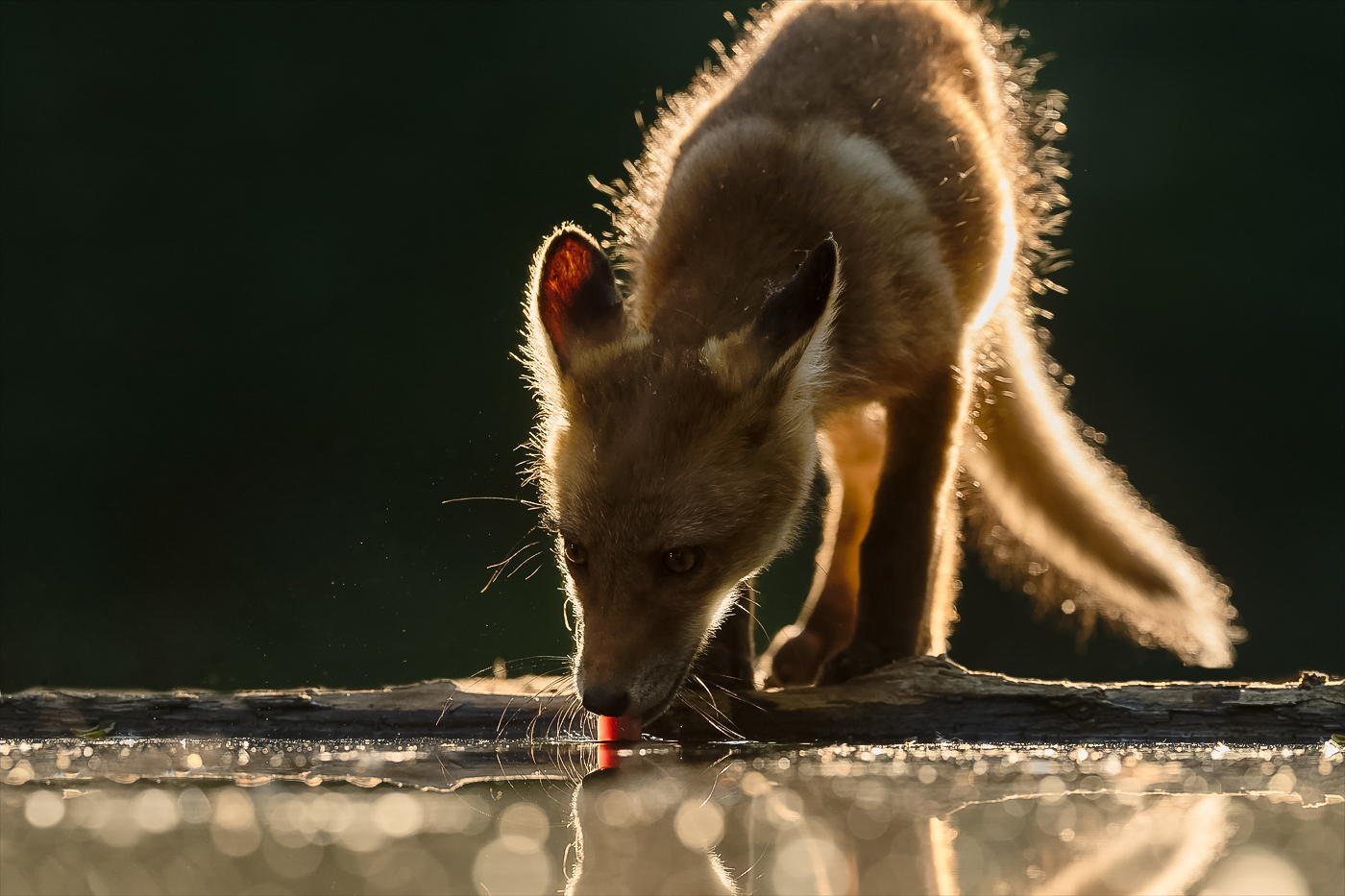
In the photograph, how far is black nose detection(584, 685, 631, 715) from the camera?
2277 millimetres

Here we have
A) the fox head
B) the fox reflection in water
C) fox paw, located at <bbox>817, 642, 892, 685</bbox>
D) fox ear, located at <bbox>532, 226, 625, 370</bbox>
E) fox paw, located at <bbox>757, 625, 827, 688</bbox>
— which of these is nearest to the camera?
the fox reflection in water

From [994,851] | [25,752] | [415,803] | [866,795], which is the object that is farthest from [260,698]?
[994,851]

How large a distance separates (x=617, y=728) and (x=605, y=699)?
371 mm

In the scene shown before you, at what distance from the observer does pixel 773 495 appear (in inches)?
104

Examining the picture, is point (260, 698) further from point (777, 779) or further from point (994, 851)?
point (994, 851)

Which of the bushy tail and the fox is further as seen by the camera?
the bushy tail

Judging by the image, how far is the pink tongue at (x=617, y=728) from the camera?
8.34ft

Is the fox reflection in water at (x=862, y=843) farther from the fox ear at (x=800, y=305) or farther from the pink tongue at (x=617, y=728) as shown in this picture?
the fox ear at (x=800, y=305)

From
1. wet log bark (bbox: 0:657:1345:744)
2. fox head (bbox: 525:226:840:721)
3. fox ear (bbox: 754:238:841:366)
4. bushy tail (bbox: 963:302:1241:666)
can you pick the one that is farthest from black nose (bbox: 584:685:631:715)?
bushy tail (bbox: 963:302:1241:666)

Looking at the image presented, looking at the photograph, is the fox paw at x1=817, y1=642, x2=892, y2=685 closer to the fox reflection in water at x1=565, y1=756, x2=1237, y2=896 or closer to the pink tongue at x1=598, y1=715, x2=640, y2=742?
the pink tongue at x1=598, y1=715, x2=640, y2=742

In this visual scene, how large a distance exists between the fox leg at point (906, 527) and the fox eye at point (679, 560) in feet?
2.64

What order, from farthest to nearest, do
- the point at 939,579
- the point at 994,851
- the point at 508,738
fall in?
the point at 939,579, the point at 508,738, the point at 994,851

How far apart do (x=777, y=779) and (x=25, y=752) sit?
5.52 feet


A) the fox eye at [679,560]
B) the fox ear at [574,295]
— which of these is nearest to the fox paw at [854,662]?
the fox eye at [679,560]
